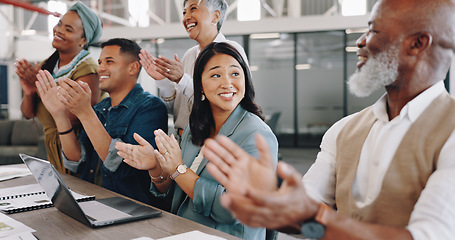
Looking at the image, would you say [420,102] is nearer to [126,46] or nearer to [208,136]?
[208,136]

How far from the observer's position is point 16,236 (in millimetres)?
1217

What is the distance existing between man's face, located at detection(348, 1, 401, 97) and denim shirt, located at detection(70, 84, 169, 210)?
1264mm

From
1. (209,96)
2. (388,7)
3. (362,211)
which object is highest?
(388,7)

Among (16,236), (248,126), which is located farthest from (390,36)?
(16,236)


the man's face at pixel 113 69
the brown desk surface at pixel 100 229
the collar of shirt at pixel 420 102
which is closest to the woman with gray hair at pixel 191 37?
the man's face at pixel 113 69

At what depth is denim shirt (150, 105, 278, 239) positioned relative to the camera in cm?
156

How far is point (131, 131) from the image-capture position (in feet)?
7.03

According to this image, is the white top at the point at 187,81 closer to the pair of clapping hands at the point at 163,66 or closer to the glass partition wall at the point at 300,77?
the pair of clapping hands at the point at 163,66

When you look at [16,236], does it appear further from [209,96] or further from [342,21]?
[342,21]

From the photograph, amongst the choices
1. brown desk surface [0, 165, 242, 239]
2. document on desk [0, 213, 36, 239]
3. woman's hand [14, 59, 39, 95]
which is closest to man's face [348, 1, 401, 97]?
brown desk surface [0, 165, 242, 239]

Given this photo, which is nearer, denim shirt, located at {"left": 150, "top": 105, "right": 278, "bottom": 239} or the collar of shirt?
the collar of shirt

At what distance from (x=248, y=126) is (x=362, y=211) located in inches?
27.9

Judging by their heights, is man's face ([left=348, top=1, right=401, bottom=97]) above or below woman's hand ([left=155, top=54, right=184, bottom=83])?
above

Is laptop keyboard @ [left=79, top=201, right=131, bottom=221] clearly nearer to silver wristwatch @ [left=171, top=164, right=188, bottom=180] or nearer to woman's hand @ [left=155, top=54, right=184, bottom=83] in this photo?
silver wristwatch @ [left=171, top=164, right=188, bottom=180]
